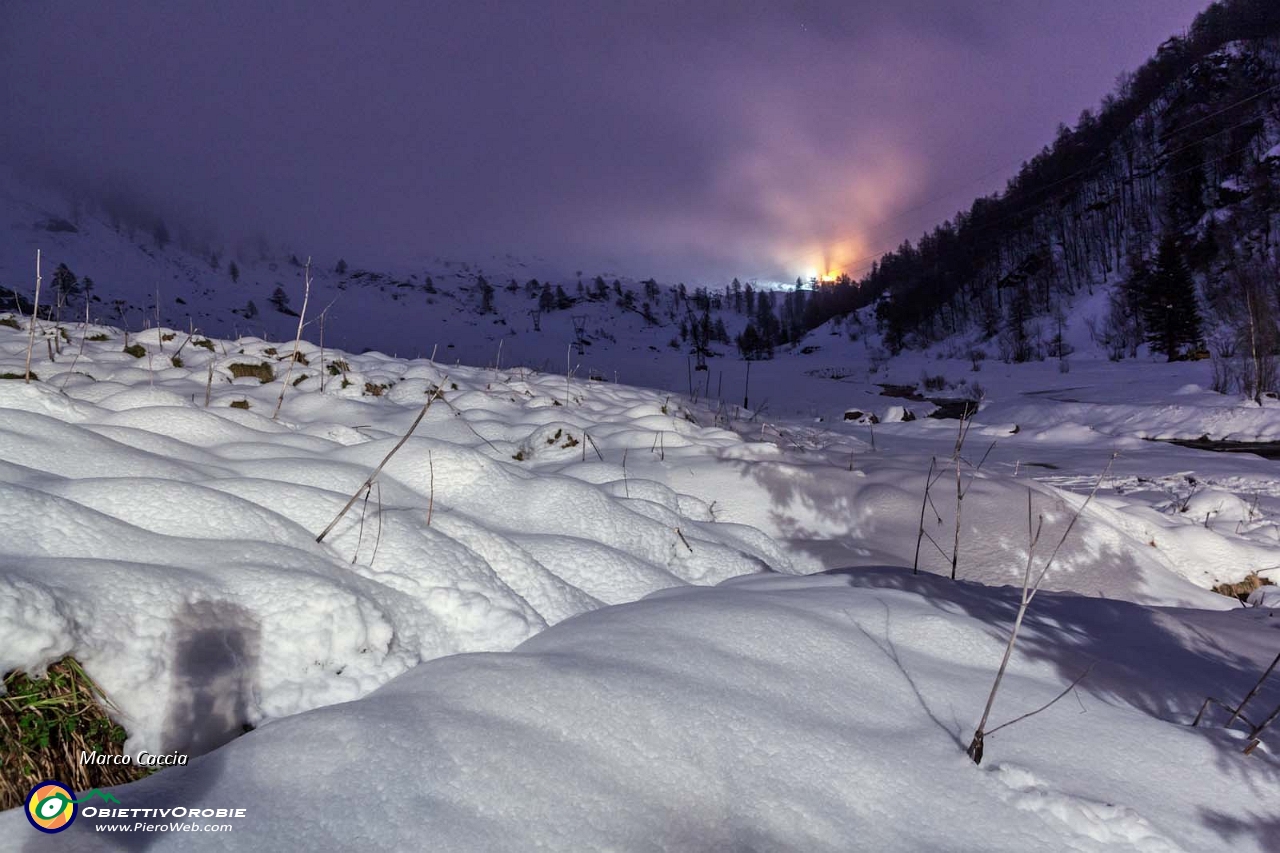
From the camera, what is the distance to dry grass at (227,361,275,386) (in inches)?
184

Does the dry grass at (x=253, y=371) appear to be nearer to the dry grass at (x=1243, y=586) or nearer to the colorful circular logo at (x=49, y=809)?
the colorful circular logo at (x=49, y=809)

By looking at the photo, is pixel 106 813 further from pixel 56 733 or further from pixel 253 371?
pixel 253 371

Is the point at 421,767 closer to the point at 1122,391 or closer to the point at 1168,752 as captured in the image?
the point at 1168,752

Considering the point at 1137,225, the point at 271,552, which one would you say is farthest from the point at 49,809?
the point at 1137,225

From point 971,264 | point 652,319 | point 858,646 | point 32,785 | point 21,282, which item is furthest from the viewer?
point 652,319

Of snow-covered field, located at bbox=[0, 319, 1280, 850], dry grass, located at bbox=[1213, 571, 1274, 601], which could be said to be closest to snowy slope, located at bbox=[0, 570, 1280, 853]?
snow-covered field, located at bbox=[0, 319, 1280, 850]

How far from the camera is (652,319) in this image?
167 feet

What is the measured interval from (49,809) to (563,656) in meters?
0.76

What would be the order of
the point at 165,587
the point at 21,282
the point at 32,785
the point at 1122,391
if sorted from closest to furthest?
the point at 32,785
the point at 165,587
the point at 1122,391
the point at 21,282

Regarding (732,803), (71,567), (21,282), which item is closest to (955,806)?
Answer: (732,803)

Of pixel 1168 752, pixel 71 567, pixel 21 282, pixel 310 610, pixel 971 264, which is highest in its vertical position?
pixel 971 264

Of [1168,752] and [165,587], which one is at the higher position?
[165,587]

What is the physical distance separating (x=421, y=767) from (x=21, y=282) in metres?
44.2

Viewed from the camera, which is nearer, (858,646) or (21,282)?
(858,646)
